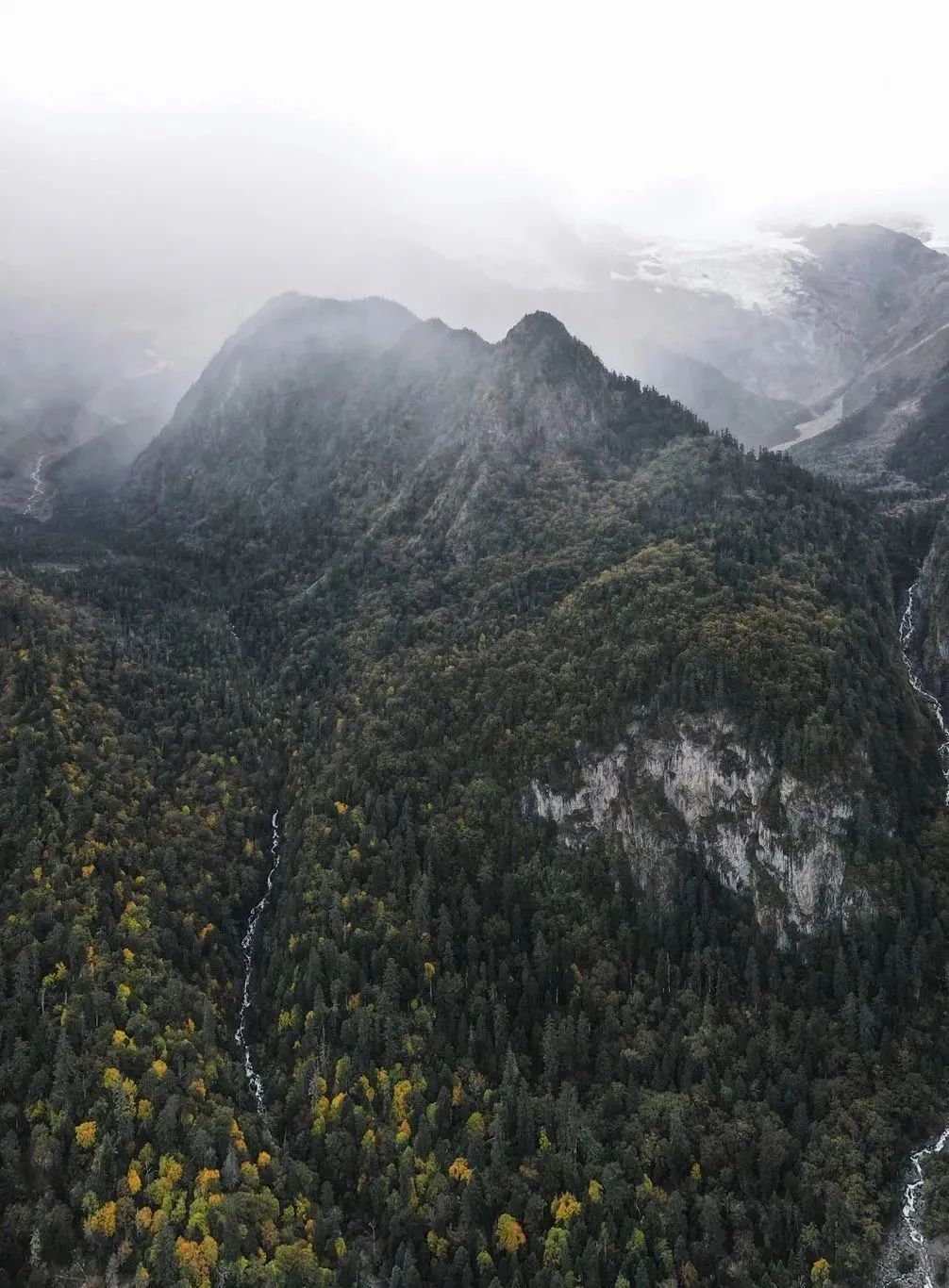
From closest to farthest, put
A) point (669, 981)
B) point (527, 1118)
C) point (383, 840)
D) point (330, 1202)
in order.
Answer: point (330, 1202) → point (527, 1118) → point (669, 981) → point (383, 840)

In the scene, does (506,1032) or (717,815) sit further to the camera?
(717,815)

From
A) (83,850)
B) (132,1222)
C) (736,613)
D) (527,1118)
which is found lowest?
(132,1222)

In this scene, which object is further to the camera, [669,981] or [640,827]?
[640,827]

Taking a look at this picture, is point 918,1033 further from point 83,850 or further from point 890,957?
point 83,850

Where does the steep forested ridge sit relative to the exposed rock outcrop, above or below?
below

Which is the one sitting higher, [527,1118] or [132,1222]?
[527,1118]

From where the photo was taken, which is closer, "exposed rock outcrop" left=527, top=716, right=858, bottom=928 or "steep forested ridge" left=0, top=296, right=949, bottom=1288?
"steep forested ridge" left=0, top=296, right=949, bottom=1288

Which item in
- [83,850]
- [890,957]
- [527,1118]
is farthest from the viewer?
[83,850]

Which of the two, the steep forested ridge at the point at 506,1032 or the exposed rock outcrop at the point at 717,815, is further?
the exposed rock outcrop at the point at 717,815

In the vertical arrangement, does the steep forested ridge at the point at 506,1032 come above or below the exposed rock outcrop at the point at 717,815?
below

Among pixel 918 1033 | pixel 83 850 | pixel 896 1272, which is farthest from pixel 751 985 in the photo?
pixel 83 850
